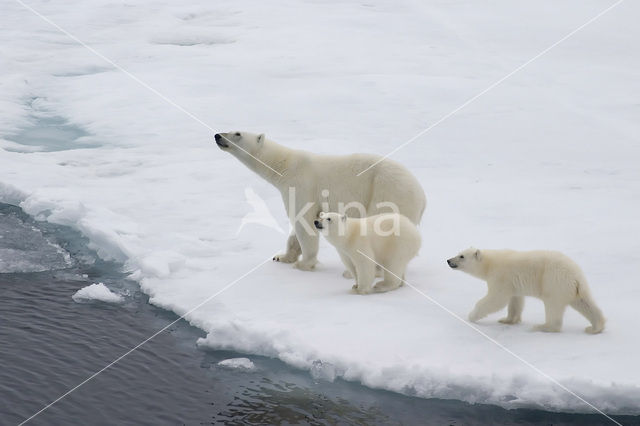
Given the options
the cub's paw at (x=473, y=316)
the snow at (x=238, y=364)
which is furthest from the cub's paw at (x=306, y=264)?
→ the cub's paw at (x=473, y=316)

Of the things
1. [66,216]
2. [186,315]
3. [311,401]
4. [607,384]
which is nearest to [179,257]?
[186,315]

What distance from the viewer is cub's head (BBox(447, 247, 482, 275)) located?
6496 millimetres

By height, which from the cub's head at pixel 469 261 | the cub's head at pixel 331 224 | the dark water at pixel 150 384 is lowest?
the dark water at pixel 150 384

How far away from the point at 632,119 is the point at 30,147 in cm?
950

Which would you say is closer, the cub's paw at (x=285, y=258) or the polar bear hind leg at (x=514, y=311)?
the polar bear hind leg at (x=514, y=311)

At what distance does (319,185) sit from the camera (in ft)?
26.1

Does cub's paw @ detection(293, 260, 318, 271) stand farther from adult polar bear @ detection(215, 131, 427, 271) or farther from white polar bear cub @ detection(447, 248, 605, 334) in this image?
white polar bear cub @ detection(447, 248, 605, 334)

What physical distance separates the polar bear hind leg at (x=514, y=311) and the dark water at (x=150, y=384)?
1.09 metres

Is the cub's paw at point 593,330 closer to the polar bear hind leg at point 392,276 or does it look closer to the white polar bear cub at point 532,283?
the white polar bear cub at point 532,283

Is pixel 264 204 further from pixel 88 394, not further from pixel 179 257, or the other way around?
pixel 88 394

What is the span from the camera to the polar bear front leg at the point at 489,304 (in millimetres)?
6324

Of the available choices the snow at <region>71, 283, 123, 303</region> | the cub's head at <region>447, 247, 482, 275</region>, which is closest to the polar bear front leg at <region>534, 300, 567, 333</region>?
the cub's head at <region>447, 247, 482, 275</region>

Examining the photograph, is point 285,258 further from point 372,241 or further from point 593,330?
point 593,330

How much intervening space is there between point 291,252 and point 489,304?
245 cm
